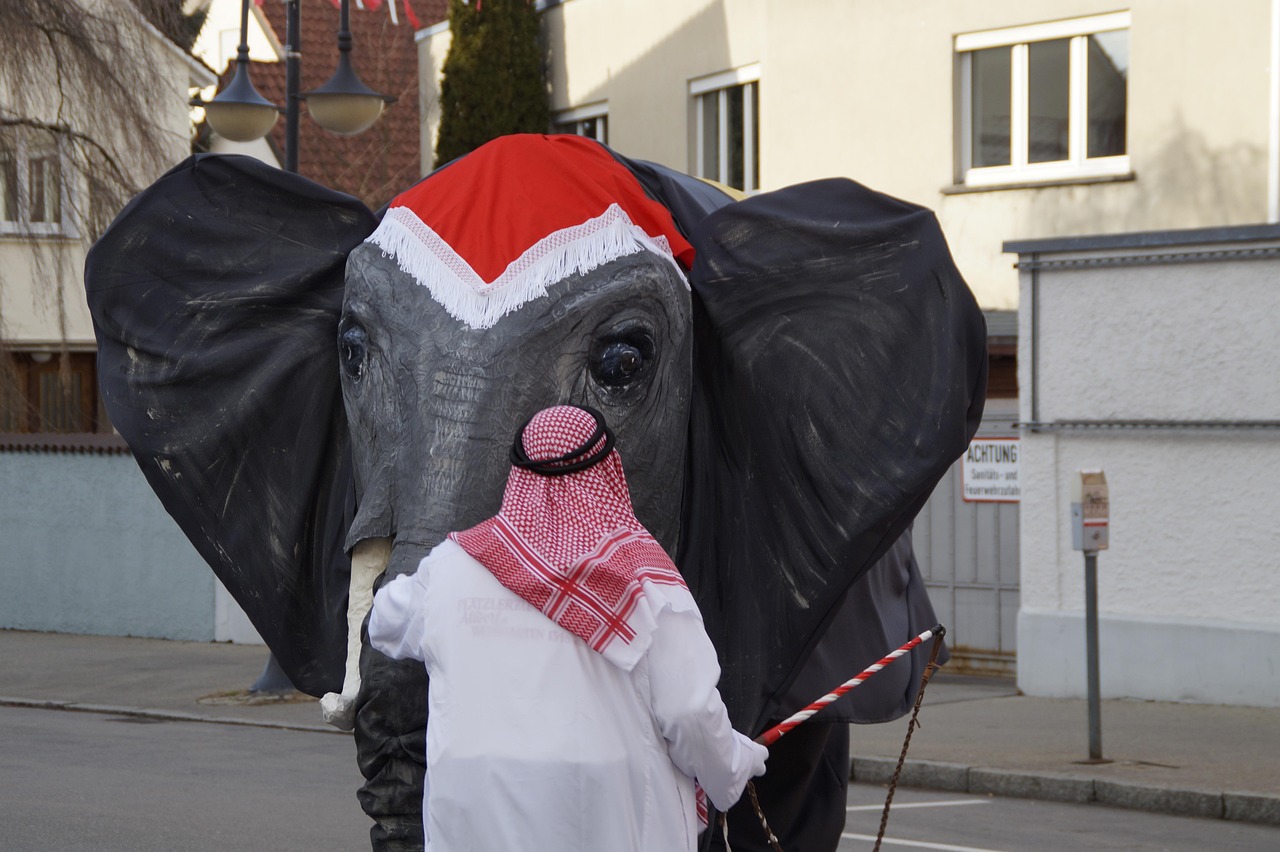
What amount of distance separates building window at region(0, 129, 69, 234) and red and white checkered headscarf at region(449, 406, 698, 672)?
14.2 metres

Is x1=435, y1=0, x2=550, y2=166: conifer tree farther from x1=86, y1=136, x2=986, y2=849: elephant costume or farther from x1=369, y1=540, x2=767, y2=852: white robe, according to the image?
x1=369, y1=540, x2=767, y2=852: white robe

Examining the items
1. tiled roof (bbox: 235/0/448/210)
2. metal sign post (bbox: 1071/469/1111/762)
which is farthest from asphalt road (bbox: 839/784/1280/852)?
tiled roof (bbox: 235/0/448/210)

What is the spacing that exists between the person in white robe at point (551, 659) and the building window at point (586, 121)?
1715cm

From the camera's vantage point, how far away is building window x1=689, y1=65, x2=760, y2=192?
1891 centimetres

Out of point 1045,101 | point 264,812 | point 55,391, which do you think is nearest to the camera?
point 264,812

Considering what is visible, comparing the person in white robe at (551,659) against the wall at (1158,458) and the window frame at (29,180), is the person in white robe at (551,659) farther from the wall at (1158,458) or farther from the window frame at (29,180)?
the window frame at (29,180)

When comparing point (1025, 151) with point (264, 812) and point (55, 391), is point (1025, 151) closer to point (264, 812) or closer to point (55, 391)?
point (264, 812)

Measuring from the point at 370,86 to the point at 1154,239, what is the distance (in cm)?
1922

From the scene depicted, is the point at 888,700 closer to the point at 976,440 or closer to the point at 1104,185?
the point at 976,440

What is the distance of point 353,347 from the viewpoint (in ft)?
13.5

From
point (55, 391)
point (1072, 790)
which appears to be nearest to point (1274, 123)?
point (1072, 790)

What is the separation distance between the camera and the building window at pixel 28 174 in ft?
56.0

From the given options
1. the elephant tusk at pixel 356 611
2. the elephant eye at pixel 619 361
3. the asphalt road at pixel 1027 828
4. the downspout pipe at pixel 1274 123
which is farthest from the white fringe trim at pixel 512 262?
the downspout pipe at pixel 1274 123

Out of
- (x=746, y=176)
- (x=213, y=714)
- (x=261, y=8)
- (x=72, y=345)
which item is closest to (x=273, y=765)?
(x=213, y=714)
